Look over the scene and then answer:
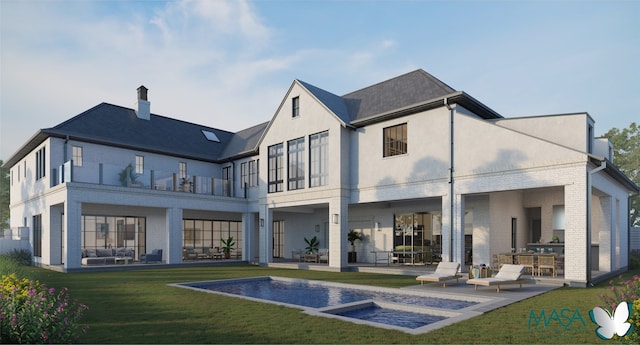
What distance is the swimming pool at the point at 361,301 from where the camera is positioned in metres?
9.19

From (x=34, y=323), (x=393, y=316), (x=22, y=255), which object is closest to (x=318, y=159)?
(x=393, y=316)

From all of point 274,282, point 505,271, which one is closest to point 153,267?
point 274,282

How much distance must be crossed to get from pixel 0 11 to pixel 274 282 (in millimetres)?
12821

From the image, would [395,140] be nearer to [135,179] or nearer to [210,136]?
[135,179]

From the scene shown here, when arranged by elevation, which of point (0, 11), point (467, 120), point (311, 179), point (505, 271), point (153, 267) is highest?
point (0, 11)

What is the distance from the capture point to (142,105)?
2830 centimetres

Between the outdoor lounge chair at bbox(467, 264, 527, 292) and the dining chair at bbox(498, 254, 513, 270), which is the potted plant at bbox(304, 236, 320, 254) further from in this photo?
the outdoor lounge chair at bbox(467, 264, 527, 292)

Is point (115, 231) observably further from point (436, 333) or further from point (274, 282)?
point (436, 333)

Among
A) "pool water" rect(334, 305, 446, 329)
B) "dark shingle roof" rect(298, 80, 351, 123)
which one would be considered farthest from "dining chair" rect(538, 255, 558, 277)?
"dark shingle roof" rect(298, 80, 351, 123)

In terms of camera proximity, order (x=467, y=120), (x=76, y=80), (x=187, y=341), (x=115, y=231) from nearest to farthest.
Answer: (x=187, y=341) < (x=467, y=120) < (x=76, y=80) < (x=115, y=231)

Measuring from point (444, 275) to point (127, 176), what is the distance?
54.5 ft

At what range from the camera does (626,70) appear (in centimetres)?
1622

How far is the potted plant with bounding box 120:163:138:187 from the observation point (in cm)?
2247

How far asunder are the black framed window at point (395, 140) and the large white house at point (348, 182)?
6cm
